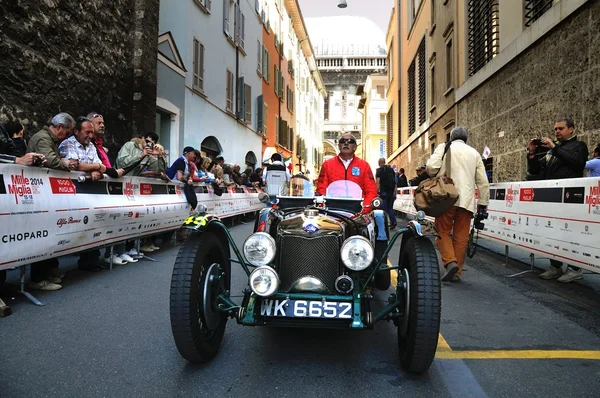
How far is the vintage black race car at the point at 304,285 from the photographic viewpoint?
2.56 meters

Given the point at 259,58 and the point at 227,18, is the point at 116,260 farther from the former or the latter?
the point at 259,58

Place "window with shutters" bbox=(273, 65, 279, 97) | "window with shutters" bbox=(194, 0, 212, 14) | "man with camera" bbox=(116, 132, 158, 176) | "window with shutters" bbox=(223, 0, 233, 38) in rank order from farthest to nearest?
"window with shutters" bbox=(273, 65, 279, 97) < "window with shutters" bbox=(223, 0, 233, 38) < "window with shutters" bbox=(194, 0, 212, 14) < "man with camera" bbox=(116, 132, 158, 176)

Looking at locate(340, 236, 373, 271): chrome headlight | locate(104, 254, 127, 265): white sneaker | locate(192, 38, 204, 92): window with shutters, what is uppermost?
locate(192, 38, 204, 92): window with shutters

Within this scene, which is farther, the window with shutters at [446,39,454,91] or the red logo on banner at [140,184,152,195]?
the window with shutters at [446,39,454,91]

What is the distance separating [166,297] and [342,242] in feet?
7.35

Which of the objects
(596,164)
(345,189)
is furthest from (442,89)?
(345,189)

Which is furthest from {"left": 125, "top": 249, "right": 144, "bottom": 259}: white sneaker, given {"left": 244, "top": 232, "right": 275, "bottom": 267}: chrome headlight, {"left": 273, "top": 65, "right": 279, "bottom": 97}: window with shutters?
{"left": 273, "top": 65, "right": 279, "bottom": 97}: window with shutters

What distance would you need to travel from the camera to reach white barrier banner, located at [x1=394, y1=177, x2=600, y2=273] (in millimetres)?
4465

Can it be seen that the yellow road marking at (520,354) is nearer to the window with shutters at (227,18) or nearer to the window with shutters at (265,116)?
the window with shutters at (227,18)

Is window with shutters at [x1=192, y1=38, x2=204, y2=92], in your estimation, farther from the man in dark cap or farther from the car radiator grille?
the car radiator grille

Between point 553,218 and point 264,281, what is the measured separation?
13.6 ft

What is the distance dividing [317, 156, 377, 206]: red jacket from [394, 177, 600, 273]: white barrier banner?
214 cm

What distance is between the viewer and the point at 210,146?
54.9 feet

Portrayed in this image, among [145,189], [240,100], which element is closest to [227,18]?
[240,100]
